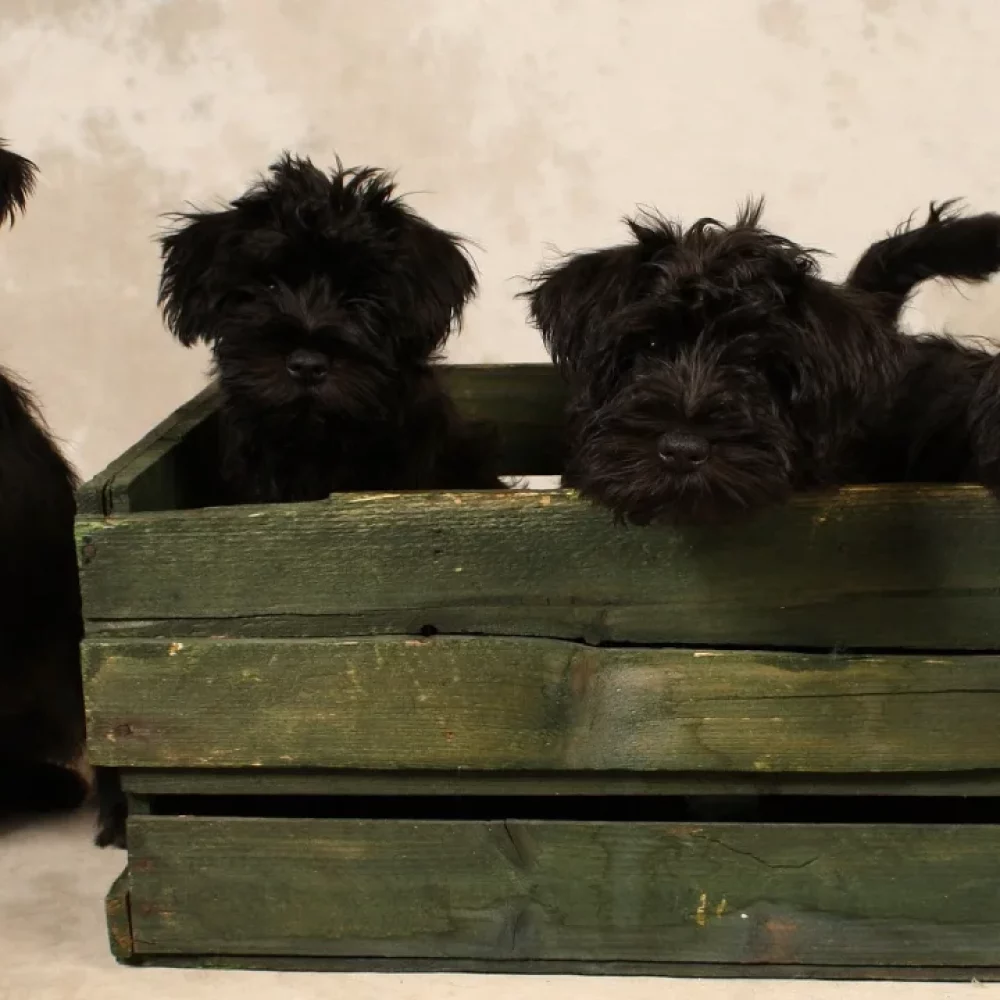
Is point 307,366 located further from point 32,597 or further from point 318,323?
point 32,597

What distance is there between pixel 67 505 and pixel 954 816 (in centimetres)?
143

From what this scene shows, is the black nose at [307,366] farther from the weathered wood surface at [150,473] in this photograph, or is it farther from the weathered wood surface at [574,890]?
the weathered wood surface at [574,890]

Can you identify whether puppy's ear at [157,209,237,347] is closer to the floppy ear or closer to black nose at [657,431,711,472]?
the floppy ear

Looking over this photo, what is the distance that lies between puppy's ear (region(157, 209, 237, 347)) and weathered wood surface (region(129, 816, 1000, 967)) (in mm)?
741

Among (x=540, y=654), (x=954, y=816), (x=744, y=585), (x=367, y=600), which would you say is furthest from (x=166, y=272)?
(x=954, y=816)

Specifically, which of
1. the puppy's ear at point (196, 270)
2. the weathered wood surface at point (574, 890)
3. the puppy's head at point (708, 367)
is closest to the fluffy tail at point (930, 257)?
the puppy's head at point (708, 367)

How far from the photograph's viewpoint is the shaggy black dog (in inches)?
82.7

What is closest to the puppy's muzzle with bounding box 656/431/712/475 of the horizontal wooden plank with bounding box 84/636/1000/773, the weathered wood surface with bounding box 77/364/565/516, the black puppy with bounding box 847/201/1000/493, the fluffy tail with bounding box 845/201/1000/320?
the horizontal wooden plank with bounding box 84/636/1000/773

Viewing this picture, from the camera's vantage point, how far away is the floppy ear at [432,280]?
200 cm

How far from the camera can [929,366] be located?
2188mm

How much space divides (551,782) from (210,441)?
83 cm

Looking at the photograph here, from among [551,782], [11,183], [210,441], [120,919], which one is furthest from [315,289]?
[120,919]

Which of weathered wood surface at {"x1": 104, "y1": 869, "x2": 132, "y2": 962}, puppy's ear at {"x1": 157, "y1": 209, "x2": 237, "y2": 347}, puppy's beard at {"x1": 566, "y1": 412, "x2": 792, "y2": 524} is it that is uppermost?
puppy's ear at {"x1": 157, "y1": 209, "x2": 237, "y2": 347}

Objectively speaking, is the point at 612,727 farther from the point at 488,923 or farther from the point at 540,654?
the point at 488,923
